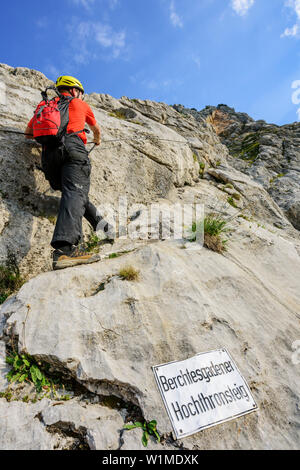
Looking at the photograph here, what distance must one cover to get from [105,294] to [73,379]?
4.45 ft

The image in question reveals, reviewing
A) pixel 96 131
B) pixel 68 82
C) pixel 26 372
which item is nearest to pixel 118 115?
pixel 96 131

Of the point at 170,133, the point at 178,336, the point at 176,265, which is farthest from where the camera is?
the point at 170,133

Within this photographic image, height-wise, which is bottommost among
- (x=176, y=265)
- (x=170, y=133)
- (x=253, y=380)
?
(x=253, y=380)

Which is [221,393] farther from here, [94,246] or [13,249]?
[13,249]

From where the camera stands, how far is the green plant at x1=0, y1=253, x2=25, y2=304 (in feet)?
16.6

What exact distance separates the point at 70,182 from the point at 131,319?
3057 mm

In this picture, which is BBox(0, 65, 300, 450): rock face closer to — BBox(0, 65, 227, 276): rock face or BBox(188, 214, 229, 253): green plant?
BBox(0, 65, 227, 276): rock face

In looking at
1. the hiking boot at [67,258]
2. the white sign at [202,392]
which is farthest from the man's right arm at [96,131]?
the white sign at [202,392]

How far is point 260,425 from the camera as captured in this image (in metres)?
3.19

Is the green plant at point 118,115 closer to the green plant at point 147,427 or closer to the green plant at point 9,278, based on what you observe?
the green plant at point 9,278

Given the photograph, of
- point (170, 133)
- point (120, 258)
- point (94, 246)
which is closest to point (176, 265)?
point (120, 258)

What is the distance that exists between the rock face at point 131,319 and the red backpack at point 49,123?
1.57 m

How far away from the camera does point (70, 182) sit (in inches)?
208

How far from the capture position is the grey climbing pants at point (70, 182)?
15.8 ft
